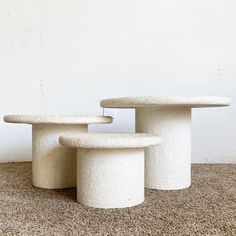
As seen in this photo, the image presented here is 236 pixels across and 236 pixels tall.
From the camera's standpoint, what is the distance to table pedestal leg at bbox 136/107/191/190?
127cm

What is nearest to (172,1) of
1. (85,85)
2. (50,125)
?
(85,85)

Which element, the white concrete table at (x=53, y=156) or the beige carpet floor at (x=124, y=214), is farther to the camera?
the white concrete table at (x=53, y=156)

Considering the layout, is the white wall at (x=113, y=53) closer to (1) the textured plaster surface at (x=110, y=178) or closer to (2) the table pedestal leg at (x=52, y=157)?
(2) the table pedestal leg at (x=52, y=157)

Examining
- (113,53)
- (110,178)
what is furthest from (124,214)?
(113,53)

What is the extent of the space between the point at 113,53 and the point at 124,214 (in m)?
1.15

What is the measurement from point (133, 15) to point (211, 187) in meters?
1.14

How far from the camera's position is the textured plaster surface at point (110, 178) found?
998 millimetres

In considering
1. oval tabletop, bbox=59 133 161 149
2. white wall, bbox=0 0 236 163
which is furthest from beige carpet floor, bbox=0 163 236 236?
white wall, bbox=0 0 236 163

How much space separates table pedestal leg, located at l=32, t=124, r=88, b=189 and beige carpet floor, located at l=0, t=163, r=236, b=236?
6 centimetres

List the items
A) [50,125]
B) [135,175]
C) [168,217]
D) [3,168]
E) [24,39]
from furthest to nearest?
[24,39] < [3,168] < [50,125] < [135,175] < [168,217]

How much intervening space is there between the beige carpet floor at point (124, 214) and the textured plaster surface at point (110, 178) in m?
0.04

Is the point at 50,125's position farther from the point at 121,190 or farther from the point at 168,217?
the point at 168,217

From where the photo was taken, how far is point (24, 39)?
1839 mm

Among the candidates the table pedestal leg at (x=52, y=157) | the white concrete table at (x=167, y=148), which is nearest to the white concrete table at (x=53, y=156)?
the table pedestal leg at (x=52, y=157)
